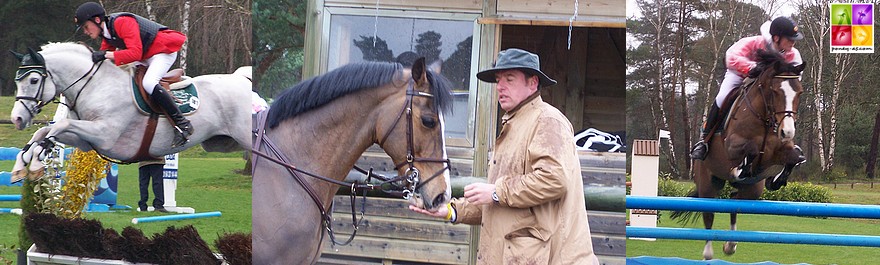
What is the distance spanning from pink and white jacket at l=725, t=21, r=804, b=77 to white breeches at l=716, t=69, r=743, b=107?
19 millimetres

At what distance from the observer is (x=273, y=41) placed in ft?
12.8

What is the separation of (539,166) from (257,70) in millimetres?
1348

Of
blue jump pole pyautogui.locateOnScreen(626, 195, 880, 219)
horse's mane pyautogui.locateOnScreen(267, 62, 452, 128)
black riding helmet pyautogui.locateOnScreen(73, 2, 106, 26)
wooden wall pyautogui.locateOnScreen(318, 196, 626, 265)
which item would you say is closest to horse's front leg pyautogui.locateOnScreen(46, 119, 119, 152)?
black riding helmet pyautogui.locateOnScreen(73, 2, 106, 26)

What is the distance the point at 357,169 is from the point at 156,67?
1282mm

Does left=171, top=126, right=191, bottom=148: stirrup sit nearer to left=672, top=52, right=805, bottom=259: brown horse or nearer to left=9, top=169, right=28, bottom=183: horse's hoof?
left=9, top=169, right=28, bottom=183: horse's hoof

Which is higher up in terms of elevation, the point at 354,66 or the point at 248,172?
the point at 354,66

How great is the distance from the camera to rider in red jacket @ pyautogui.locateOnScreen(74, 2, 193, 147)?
433cm

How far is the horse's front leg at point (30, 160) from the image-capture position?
427cm

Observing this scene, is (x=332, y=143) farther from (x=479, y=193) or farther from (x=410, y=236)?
(x=479, y=193)

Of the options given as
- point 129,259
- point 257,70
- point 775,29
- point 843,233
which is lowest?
point 129,259

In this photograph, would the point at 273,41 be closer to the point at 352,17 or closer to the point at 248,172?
the point at 352,17

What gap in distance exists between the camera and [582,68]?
345 centimetres

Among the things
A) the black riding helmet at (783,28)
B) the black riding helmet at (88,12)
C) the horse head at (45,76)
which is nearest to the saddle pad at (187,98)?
the horse head at (45,76)

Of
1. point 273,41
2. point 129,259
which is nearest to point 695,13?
point 273,41
